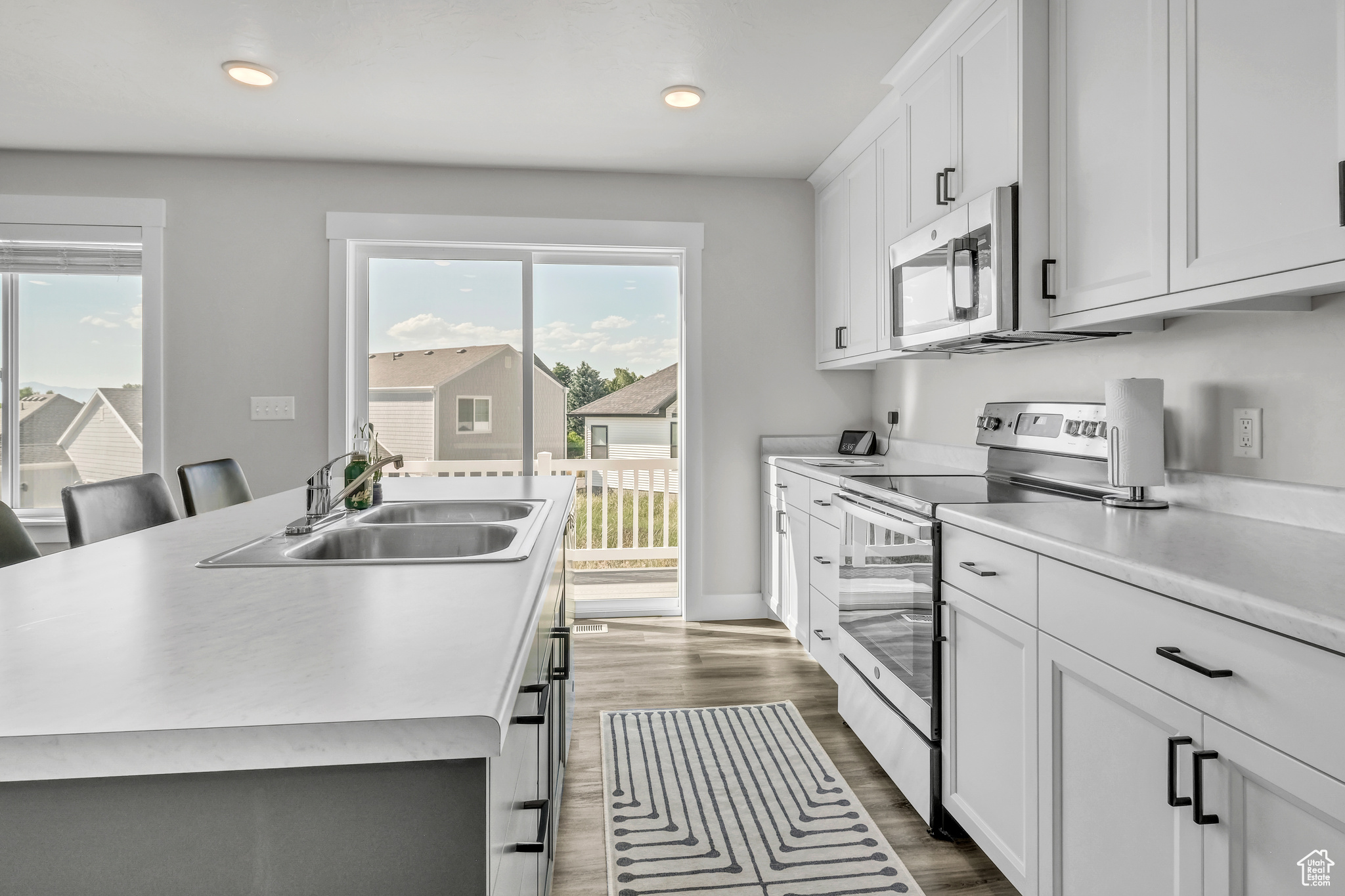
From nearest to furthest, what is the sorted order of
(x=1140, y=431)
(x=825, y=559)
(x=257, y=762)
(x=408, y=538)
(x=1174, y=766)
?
(x=257, y=762) → (x=1174, y=766) → (x=1140, y=431) → (x=408, y=538) → (x=825, y=559)

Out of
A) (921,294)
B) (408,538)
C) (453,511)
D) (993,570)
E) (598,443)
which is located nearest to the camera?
(993,570)

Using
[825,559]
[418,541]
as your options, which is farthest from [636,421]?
[418,541]

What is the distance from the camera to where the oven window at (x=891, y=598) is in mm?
1899

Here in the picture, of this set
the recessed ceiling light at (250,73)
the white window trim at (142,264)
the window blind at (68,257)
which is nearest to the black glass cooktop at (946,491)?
the recessed ceiling light at (250,73)

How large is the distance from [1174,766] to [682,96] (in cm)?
267

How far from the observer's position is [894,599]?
6.84 ft

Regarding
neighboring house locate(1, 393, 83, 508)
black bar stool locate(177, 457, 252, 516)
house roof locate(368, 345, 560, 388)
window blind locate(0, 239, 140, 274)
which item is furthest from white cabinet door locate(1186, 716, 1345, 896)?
neighboring house locate(1, 393, 83, 508)

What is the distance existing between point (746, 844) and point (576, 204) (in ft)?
10.2

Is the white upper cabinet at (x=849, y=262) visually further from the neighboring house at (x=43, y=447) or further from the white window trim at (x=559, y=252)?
the neighboring house at (x=43, y=447)

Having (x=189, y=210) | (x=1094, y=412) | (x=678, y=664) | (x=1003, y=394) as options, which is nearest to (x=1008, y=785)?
(x=1094, y=412)

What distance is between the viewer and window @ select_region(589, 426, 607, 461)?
4.10m

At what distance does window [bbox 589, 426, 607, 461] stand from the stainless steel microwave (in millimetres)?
1910

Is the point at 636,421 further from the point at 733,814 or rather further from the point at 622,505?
the point at 733,814

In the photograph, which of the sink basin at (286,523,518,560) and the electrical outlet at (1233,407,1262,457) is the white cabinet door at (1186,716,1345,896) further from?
the sink basin at (286,523,518,560)
